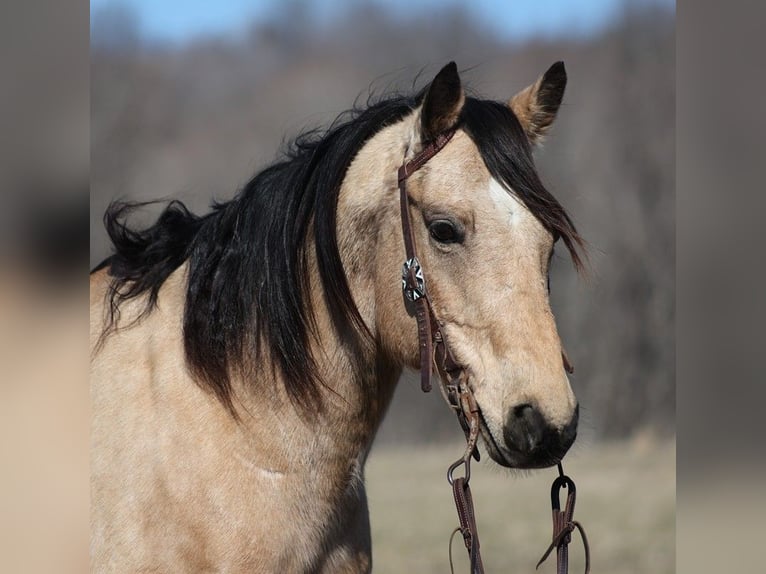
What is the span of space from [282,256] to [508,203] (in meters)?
0.59

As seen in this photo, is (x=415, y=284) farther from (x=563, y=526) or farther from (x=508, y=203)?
(x=563, y=526)

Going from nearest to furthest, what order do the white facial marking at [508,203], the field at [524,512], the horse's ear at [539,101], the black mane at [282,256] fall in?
1. the white facial marking at [508,203]
2. the black mane at [282,256]
3. the horse's ear at [539,101]
4. the field at [524,512]

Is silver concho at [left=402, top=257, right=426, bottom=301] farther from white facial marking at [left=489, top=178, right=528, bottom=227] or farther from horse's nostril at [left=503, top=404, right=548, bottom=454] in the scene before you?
horse's nostril at [left=503, top=404, right=548, bottom=454]

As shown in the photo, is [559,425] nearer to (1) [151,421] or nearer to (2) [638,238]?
(1) [151,421]

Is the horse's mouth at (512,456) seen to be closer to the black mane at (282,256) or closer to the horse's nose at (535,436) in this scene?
the horse's nose at (535,436)

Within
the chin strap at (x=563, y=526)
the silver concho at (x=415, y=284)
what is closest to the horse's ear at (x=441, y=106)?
the silver concho at (x=415, y=284)

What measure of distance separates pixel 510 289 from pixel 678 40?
2.44 ft

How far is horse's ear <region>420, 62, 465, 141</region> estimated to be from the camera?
1.98 meters

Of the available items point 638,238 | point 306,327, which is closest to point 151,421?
point 306,327

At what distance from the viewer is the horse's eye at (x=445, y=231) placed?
75.9 inches

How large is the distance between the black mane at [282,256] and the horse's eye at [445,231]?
0.16 m

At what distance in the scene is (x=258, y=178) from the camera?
7.52ft

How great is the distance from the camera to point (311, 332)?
2129 millimetres

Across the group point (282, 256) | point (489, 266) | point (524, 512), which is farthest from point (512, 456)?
point (524, 512)
